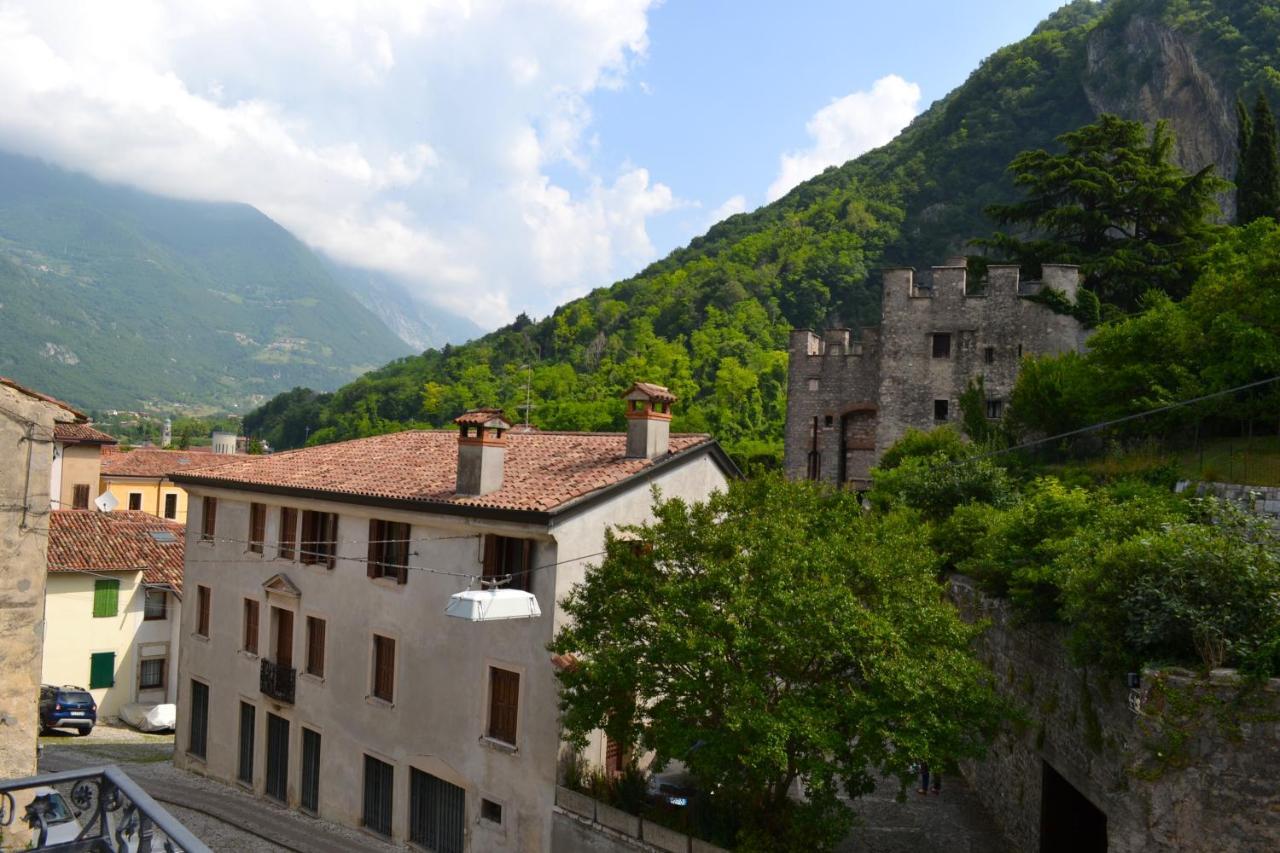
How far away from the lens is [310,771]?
19.8 metres

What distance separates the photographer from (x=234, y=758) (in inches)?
851

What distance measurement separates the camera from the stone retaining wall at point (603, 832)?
1351 cm

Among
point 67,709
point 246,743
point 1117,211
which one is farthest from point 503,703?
point 1117,211

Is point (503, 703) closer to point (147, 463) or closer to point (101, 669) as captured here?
point (101, 669)

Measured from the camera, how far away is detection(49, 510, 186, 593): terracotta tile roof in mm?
30609

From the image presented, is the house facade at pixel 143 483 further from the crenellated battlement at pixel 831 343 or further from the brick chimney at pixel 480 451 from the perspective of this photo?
the brick chimney at pixel 480 451

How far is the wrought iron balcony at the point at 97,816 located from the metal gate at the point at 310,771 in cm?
1472

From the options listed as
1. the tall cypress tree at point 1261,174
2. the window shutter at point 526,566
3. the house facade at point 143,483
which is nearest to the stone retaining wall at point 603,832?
the window shutter at point 526,566

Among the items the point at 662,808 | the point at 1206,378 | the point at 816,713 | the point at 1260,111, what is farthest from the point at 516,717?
the point at 1260,111

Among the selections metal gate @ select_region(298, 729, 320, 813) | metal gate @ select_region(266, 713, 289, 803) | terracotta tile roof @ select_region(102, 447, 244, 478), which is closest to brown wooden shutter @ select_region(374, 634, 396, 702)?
metal gate @ select_region(298, 729, 320, 813)

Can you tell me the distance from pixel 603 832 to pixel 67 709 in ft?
66.8

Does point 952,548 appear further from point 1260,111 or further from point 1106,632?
point 1260,111

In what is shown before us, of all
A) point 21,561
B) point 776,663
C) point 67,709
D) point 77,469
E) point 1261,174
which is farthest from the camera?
point 77,469

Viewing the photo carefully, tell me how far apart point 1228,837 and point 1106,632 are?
7.31 ft
